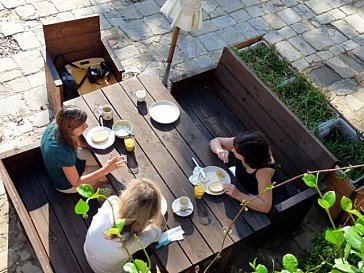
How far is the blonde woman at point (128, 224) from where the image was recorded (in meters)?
3.29

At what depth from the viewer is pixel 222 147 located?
4430 millimetres

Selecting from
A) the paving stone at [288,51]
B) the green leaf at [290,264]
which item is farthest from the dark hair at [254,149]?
the paving stone at [288,51]

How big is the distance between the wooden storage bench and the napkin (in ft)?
2.23

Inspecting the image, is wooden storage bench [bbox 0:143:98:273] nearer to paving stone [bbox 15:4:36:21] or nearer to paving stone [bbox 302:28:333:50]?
paving stone [bbox 15:4:36:21]

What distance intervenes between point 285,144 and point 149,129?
54.2 inches

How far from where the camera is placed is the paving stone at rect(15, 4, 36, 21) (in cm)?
645

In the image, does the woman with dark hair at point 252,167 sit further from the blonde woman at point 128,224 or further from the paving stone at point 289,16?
the paving stone at point 289,16

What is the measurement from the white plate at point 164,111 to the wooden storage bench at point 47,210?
97cm

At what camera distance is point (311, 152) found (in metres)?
4.42

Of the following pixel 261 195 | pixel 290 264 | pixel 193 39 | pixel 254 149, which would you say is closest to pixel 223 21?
pixel 193 39

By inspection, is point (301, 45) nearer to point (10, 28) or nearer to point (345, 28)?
point (345, 28)

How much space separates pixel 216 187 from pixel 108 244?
1.08 metres

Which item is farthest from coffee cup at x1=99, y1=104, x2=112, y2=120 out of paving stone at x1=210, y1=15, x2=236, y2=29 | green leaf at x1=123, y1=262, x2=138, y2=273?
paving stone at x1=210, y1=15, x2=236, y2=29

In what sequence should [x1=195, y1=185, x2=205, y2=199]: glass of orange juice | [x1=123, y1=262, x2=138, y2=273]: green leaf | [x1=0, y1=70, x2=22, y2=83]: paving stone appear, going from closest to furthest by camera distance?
[x1=123, y1=262, x2=138, y2=273]: green leaf → [x1=195, y1=185, x2=205, y2=199]: glass of orange juice → [x1=0, y1=70, x2=22, y2=83]: paving stone
